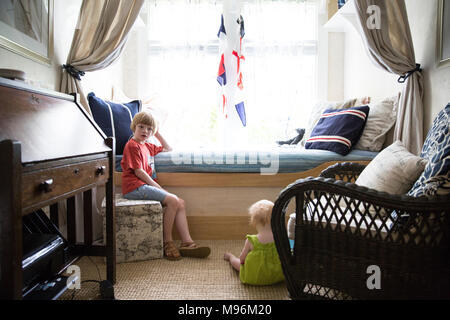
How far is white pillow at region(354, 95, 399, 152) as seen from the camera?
2379 millimetres

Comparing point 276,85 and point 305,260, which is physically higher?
point 276,85

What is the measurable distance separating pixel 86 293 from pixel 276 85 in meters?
2.52

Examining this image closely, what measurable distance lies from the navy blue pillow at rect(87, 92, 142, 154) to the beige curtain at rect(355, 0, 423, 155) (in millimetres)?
1868

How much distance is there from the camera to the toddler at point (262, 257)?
1609mm

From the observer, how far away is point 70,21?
7.75ft

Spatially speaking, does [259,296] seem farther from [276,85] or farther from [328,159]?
[276,85]

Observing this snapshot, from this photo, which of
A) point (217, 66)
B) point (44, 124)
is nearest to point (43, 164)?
point (44, 124)

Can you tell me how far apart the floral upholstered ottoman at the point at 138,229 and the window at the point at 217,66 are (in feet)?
4.44

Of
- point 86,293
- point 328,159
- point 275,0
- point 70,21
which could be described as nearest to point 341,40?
point 275,0

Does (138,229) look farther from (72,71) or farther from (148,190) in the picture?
(72,71)

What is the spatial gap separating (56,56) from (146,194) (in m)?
1.13

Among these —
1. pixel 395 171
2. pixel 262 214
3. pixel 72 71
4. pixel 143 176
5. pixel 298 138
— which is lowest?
pixel 262 214

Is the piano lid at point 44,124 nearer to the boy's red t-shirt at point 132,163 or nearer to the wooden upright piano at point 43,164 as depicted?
the wooden upright piano at point 43,164

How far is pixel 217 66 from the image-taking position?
Result: 10.8 feet
